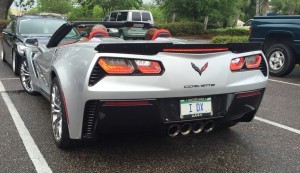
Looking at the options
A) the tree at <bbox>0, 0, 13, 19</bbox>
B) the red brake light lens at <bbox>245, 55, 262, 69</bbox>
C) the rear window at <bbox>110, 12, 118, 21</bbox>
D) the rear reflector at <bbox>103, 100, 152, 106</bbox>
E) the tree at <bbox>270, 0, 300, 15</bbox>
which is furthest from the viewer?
the tree at <bbox>270, 0, 300, 15</bbox>

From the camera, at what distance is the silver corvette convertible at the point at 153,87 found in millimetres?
2902

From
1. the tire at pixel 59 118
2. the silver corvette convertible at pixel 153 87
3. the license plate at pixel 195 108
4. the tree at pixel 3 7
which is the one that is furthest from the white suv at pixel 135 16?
the license plate at pixel 195 108

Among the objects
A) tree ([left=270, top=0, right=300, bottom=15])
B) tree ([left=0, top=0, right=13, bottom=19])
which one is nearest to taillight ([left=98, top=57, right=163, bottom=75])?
tree ([left=0, top=0, right=13, bottom=19])

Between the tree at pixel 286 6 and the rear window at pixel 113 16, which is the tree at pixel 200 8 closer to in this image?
the rear window at pixel 113 16

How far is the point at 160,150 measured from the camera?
144 inches

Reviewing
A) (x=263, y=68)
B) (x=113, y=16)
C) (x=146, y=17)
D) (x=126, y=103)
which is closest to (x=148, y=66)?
(x=126, y=103)

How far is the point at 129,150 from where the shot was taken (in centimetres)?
363

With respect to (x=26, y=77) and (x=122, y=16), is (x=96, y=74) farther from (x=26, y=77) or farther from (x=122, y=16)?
(x=122, y=16)

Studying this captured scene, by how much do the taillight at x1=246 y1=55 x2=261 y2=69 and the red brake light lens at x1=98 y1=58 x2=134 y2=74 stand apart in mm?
1231

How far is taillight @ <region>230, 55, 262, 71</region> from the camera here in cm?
334

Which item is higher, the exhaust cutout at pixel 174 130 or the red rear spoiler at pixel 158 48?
the red rear spoiler at pixel 158 48

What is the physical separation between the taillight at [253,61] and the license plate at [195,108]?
64cm

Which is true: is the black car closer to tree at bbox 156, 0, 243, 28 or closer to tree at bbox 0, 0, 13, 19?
tree at bbox 0, 0, 13, 19

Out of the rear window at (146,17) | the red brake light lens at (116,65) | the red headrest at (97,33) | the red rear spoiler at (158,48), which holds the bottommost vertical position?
the red brake light lens at (116,65)
